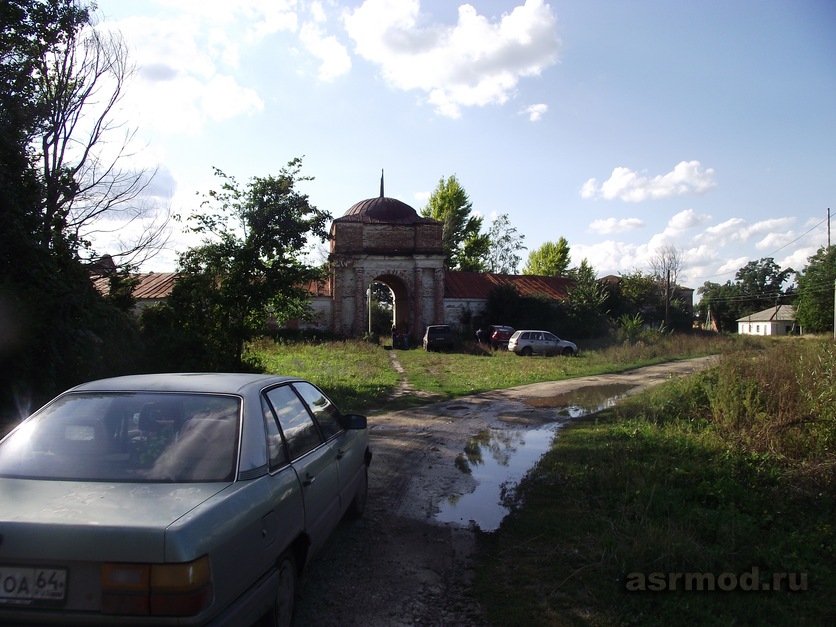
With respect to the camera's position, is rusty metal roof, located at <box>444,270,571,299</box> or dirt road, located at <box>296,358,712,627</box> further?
rusty metal roof, located at <box>444,270,571,299</box>

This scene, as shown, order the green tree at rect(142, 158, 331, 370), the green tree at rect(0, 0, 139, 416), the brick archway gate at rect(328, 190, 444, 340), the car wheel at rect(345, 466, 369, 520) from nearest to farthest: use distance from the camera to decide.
→ 1. the car wheel at rect(345, 466, 369, 520)
2. the green tree at rect(0, 0, 139, 416)
3. the green tree at rect(142, 158, 331, 370)
4. the brick archway gate at rect(328, 190, 444, 340)

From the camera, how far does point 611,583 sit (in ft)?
13.4

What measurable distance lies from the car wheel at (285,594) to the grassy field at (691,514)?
130cm

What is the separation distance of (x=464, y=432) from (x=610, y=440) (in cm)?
266

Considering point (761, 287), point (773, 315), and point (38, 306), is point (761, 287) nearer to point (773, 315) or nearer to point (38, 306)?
point (773, 315)

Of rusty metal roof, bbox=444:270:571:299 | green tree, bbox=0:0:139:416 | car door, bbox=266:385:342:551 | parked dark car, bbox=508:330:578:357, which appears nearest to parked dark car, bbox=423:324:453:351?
parked dark car, bbox=508:330:578:357

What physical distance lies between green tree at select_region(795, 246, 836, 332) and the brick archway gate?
3371 centimetres

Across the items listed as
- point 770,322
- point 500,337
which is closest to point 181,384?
point 500,337

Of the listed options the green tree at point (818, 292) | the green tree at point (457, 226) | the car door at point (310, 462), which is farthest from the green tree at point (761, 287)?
the car door at point (310, 462)

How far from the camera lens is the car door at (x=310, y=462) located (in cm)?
377

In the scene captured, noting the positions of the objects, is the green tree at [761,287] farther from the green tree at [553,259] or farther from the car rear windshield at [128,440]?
the car rear windshield at [128,440]

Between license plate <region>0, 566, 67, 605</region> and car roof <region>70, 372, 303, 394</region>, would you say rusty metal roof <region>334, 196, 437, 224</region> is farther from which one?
license plate <region>0, 566, 67, 605</region>

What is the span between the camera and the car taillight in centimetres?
235

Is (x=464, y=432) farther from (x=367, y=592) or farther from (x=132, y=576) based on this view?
(x=132, y=576)
